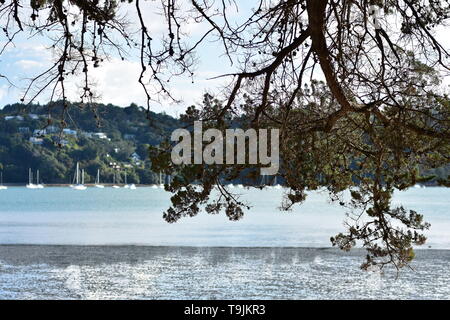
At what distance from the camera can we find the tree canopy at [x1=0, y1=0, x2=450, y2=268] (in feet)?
15.9

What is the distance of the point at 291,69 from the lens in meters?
5.55

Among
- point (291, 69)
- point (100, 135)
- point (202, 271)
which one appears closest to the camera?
point (291, 69)

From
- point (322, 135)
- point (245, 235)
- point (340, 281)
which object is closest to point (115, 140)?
point (245, 235)

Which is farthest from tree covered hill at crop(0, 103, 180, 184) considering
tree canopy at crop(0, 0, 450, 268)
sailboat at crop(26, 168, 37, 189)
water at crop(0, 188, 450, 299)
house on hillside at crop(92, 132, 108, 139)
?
tree canopy at crop(0, 0, 450, 268)

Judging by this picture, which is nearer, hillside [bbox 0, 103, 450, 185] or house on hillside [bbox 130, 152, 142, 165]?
hillside [bbox 0, 103, 450, 185]

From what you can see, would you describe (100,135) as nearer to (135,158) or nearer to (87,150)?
(87,150)

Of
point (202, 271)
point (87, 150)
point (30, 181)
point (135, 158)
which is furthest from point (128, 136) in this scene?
point (202, 271)

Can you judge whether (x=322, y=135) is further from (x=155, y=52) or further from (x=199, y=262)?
(x=199, y=262)

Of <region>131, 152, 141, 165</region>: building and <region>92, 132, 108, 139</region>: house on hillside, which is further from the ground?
<region>92, 132, 108, 139</region>: house on hillside

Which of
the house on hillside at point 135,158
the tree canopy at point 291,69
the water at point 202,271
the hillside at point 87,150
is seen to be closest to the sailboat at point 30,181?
the hillside at point 87,150

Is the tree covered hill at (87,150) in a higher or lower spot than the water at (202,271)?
higher

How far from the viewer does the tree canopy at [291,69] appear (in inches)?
191

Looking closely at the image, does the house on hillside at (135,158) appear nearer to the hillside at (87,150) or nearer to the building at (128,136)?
the hillside at (87,150)

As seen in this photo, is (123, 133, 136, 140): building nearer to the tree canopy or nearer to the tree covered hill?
the tree covered hill
